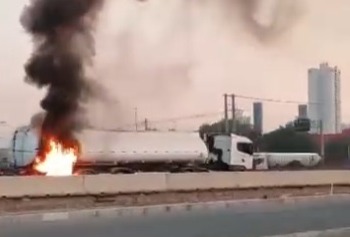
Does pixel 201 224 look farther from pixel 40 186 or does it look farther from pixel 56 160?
pixel 56 160

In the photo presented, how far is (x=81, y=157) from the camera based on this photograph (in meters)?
39.3

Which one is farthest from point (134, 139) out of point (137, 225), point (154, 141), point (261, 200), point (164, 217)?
point (137, 225)

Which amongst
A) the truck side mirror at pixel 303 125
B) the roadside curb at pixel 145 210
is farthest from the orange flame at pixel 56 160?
the truck side mirror at pixel 303 125

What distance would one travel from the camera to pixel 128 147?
4362 cm

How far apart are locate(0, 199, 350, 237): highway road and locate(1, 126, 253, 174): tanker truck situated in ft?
56.1

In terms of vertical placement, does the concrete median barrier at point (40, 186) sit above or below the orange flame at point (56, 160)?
below

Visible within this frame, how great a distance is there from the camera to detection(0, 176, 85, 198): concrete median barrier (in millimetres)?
23578

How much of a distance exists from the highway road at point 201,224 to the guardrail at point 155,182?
422 centimetres

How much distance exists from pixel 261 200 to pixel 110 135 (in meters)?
16.1

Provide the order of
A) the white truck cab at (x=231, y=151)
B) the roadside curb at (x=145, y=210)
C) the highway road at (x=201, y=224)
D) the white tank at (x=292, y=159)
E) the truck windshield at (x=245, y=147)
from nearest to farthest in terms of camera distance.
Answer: the highway road at (x=201, y=224) → the roadside curb at (x=145, y=210) → the white truck cab at (x=231, y=151) → the truck windshield at (x=245, y=147) → the white tank at (x=292, y=159)

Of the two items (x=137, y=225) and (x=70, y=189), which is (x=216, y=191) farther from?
(x=137, y=225)

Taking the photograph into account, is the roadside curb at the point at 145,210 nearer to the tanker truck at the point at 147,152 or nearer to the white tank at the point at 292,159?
the tanker truck at the point at 147,152

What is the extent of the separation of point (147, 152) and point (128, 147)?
5.05 ft

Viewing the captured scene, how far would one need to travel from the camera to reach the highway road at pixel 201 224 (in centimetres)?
1562
